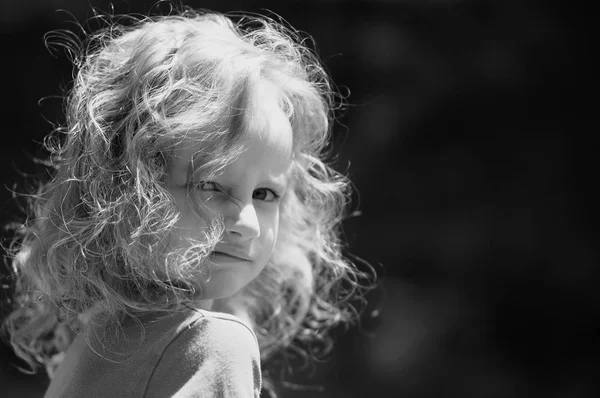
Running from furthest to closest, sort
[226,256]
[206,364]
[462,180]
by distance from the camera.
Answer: [462,180] < [226,256] < [206,364]

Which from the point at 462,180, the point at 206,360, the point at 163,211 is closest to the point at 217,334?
the point at 206,360

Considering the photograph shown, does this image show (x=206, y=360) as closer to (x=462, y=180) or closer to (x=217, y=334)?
(x=217, y=334)

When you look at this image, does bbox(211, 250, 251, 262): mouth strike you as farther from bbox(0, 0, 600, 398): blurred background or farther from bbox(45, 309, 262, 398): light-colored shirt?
bbox(0, 0, 600, 398): blurred background

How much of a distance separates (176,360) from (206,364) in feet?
0.10

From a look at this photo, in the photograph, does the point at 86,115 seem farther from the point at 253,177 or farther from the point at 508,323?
the point at 508,323

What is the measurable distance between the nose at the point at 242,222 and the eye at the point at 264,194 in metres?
0.04

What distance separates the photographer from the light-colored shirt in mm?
728

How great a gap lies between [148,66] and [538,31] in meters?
1.53

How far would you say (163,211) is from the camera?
31.0 inches

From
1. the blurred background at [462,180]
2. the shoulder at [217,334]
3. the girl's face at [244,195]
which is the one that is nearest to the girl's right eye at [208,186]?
the girl's face at [244,195]

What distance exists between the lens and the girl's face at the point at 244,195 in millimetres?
803

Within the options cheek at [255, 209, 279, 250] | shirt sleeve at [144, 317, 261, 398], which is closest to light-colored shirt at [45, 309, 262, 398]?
shirt sleeve at [144, 317, 261, 398]

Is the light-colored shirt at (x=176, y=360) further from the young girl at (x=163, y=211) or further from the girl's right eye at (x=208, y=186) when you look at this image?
the girl's right eye at (x=208, y=186)

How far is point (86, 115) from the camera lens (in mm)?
835
